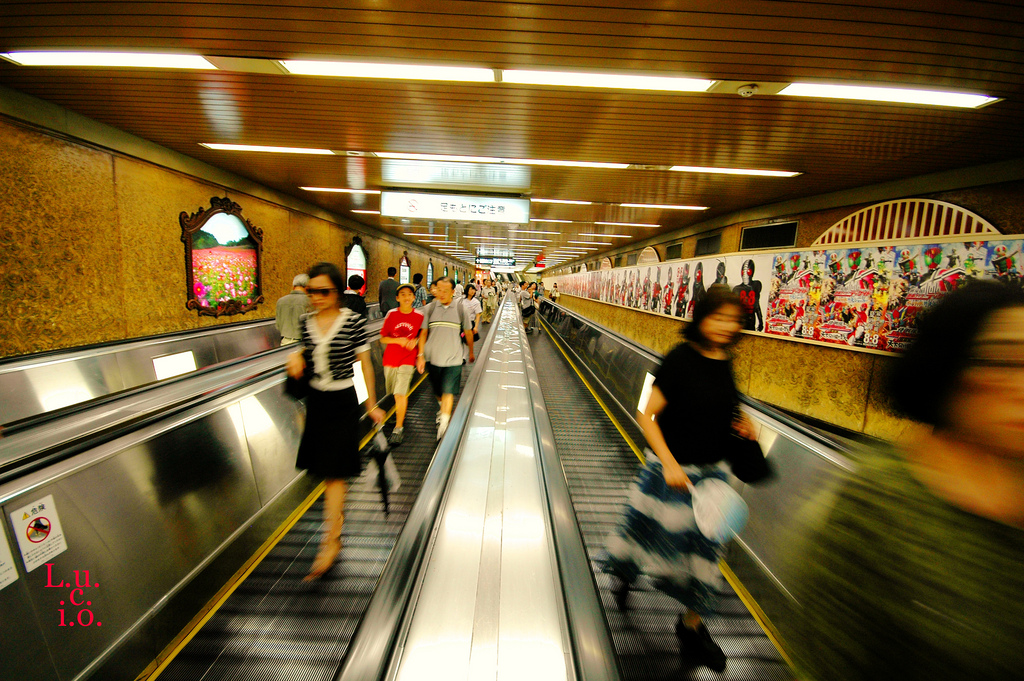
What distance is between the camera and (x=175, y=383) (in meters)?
3.04

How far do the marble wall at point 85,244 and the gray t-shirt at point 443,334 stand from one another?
14.4 ft

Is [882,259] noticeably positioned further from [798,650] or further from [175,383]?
[175,383]

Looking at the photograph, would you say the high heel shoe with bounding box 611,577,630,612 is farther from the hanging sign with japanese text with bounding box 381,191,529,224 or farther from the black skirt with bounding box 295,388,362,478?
the hanging sign with japanese text with bounding box 381,191,529,224

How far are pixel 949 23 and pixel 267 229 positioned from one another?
33.5 feet

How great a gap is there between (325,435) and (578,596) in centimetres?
173

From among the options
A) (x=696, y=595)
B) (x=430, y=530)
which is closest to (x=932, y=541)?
(x=696, y=595)

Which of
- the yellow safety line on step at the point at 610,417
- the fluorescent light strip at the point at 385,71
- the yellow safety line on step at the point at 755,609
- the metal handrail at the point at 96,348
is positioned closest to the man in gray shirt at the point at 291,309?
the metal handrail at the point at 96,348

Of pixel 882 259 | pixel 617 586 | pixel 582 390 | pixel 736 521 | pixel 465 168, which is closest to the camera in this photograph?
pixel 736 521

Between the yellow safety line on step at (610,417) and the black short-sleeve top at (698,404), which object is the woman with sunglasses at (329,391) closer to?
the black short-sleeve top at (698,404)

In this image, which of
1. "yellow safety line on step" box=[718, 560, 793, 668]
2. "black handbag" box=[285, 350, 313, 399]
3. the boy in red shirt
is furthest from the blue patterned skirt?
the boy in red shirt

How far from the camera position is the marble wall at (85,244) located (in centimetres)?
419

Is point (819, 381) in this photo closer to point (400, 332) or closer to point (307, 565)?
point (400, 332)

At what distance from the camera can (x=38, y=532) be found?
60.0 inches

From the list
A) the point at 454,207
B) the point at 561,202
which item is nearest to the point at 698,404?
the point at 454,207
